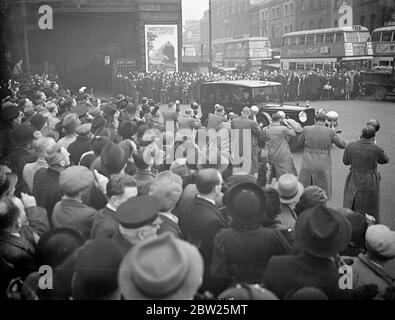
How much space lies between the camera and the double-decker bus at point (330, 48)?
2101 centimetres

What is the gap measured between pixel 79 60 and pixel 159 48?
5.11m

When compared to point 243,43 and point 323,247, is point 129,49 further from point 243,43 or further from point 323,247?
point 323,247

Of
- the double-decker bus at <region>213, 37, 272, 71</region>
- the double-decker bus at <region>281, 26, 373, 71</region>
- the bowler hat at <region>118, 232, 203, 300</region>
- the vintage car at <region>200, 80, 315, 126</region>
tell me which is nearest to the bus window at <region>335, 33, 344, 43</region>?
the double-decker bus at <region>281, 26, 373, 71</region>

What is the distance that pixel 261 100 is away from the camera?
1071 centimetres

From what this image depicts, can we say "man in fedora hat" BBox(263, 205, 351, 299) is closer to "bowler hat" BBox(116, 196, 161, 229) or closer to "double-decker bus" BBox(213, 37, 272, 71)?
"bowler hat" BBox(116, 196, 161, 229)

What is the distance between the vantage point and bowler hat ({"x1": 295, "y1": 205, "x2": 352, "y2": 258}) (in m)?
2.33

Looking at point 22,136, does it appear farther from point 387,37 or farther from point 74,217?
point 387,37

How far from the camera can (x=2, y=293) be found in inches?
101

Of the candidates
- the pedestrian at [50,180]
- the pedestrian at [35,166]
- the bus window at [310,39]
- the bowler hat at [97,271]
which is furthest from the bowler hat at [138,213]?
the bus window at [310,39]

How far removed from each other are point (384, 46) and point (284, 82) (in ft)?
15.7

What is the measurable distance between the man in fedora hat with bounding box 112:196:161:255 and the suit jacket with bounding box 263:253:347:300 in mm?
724

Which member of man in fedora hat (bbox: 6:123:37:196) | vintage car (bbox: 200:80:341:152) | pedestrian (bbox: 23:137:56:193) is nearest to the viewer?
pedestrian (bbox: 23:137:56:193)
